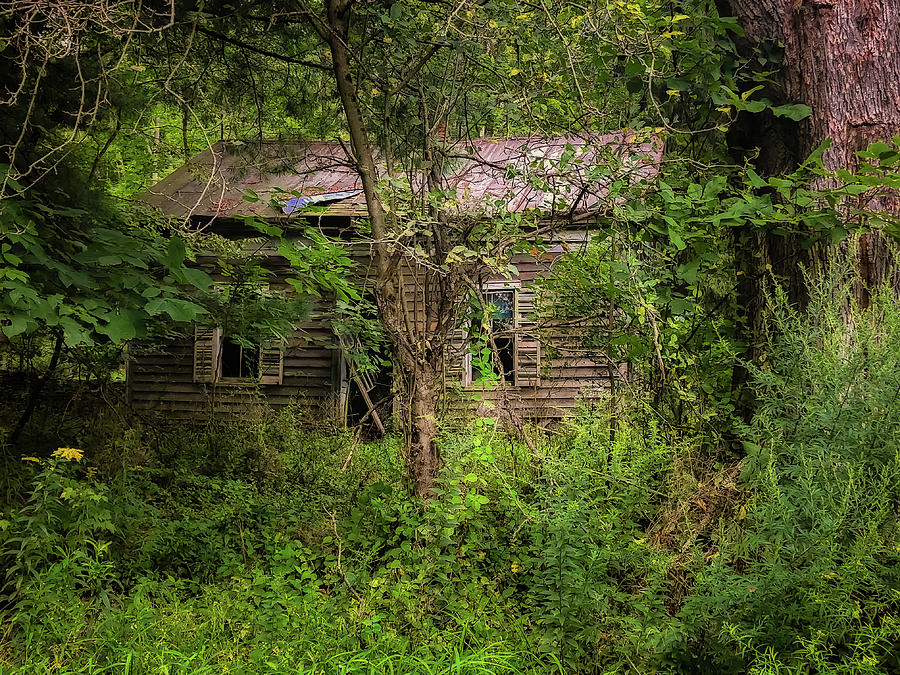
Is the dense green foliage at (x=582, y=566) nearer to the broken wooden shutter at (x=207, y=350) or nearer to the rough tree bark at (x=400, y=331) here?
the rough tree bark at (x=400, y=331)

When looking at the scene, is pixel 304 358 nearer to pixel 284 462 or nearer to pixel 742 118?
pixel 284 462

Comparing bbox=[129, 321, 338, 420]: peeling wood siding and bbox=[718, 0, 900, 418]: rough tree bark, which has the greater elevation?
bbox=[718, 0, 900, 418]: rough tree bark

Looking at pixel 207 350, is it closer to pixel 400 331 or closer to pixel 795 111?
pixel 400 331

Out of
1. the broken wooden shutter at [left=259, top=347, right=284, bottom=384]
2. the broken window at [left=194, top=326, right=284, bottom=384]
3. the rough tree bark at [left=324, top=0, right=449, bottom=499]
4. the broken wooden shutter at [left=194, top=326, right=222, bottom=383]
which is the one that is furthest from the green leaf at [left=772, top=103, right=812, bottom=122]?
the broken wooden shutter at [left=194, top=326, right=222, bottom=383]

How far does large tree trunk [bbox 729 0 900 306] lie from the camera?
14.3ft

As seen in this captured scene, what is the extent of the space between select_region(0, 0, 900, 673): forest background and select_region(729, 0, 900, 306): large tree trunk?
0.05ft

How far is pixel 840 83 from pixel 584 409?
100.0 inches

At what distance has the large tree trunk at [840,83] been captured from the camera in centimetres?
436

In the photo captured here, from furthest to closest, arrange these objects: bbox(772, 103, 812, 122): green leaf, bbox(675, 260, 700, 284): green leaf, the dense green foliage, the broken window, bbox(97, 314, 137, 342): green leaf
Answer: the broken window
bbox(772, 103, 812, 122): green leaf
bbox(97, 314, 137, 342): green leaf
bbox(675, 260, 700, 284): green leaf
the dense green foliage

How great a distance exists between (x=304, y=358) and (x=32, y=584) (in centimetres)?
851

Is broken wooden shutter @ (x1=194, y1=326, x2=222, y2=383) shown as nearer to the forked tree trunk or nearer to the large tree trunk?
the forked tree trunk

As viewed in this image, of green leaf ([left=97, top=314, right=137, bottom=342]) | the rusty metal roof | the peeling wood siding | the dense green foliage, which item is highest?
the rusty metal roof

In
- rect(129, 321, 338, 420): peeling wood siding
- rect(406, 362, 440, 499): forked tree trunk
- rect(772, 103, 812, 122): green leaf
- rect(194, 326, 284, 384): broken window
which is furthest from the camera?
rect(194, 326, 284, 384): broken window

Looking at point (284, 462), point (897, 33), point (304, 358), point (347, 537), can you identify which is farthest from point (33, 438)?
point (897, 33)
